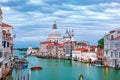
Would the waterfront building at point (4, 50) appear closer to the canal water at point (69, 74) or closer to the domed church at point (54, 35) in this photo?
the canal water at point (69, 74)

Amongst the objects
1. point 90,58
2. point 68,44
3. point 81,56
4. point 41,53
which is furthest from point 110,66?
point 41,53

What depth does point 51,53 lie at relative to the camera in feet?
343

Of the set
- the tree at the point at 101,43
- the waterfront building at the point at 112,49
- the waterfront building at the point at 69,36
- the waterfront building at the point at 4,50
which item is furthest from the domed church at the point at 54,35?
the waterfront building at the point at 4,50

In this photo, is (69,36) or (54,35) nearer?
(69,36)

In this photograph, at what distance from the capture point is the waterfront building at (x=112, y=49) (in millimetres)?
41938

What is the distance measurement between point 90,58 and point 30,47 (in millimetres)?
68094

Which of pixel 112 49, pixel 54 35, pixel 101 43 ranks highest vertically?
pixel 54 35

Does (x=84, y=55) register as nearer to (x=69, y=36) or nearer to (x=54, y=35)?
(x=69, y=36)

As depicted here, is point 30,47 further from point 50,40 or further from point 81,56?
point 81,56

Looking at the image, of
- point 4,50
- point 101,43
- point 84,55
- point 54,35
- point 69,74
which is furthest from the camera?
point 54,35

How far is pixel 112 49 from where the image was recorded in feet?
144

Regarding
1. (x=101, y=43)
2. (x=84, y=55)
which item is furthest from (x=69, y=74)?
(x=84, y=55)

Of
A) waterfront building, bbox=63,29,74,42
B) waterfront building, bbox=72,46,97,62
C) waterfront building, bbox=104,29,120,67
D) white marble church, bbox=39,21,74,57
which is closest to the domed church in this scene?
white marble church, bbox=39,21,74,57

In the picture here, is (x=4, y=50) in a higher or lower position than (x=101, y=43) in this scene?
lower
